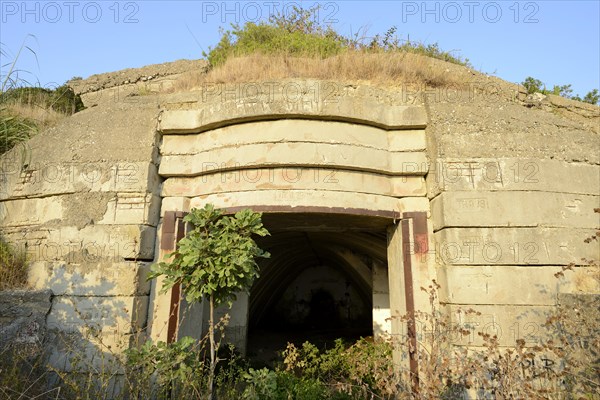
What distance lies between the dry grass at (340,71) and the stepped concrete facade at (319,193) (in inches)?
13.2

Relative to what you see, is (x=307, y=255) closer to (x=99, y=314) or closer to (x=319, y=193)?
(x=319, y=193)

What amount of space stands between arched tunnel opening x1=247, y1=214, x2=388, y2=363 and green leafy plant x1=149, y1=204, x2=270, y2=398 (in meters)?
1.04

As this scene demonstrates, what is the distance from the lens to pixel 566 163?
484cm

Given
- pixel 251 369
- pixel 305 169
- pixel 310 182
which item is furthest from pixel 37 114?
pixel 251 369

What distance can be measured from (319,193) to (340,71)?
5.93 feet

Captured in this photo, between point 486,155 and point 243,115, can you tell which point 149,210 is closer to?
point 243,115

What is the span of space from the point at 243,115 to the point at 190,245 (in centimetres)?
185

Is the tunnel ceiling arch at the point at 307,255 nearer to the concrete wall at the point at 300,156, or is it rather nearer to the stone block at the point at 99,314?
the concrete wall at the point at 300,156

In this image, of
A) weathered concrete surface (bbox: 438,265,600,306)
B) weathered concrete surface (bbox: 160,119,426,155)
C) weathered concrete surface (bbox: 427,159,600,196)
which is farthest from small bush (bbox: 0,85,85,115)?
weathered concrete surface (bbox: 438,265,600,306)

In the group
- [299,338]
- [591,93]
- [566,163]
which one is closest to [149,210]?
[566,163]

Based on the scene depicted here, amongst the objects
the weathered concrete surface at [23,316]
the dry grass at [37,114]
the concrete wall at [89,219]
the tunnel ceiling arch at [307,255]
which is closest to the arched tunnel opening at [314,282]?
the tunnel ceiling arch at [307,255]

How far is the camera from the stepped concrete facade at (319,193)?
4441mm

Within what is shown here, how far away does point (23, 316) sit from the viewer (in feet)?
14.5

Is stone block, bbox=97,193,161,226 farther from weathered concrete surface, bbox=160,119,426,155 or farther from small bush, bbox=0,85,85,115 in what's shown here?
small bush, bbox=0,85,85,115
